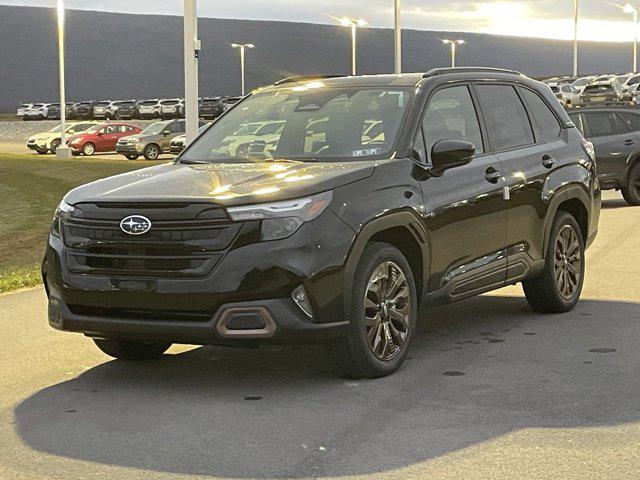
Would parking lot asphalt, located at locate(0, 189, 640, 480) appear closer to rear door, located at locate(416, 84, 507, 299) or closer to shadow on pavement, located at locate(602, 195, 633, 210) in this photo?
rear door, located at locate(416, 84, 507, 299)

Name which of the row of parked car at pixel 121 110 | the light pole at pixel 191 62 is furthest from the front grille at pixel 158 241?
the row of parked car at pixel 121 110

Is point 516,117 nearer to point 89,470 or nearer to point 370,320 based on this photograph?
point 370,320

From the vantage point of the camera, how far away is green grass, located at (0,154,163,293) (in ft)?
48.7

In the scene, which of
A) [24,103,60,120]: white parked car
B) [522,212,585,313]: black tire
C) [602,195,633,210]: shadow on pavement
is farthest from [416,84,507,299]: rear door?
[24,103,60,120]: white parked car

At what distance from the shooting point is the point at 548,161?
911 centimetres

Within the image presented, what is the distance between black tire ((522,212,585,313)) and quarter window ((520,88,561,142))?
1.99 feet

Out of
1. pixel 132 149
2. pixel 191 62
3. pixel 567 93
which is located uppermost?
pixel 567 93

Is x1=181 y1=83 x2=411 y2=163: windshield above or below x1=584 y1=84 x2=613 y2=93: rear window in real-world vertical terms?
below

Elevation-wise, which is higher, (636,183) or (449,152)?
(449,152)

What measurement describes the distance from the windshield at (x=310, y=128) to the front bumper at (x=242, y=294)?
40.1 inches

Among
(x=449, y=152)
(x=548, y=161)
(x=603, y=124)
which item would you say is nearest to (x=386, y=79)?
(x=449, y=152)

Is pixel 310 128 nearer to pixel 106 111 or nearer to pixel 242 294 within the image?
pixel 242 294

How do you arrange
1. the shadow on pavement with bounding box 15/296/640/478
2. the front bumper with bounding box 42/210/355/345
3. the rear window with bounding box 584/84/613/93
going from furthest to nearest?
the rear window with bounding box 584/84/613/93, the front bumper with bounding box 42/210/355/345, the shadow on pavement with bounding box 15/296/640/478

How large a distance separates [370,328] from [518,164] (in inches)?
88.2
